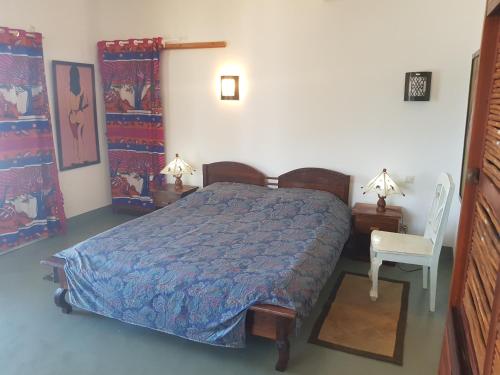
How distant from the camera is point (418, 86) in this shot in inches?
134

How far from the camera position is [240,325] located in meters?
2.18

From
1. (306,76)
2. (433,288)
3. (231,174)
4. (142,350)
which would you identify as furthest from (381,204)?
(142,350)

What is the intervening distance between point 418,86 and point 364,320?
79.4 inches

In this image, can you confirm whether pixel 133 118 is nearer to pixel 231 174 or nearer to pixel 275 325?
pixel 231 174

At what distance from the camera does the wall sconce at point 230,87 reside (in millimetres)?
4121

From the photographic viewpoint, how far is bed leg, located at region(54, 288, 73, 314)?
107 inches

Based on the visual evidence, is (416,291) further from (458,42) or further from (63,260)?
(63,260)

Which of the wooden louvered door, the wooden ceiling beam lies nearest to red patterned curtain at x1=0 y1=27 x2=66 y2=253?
the wooden ceiling beam

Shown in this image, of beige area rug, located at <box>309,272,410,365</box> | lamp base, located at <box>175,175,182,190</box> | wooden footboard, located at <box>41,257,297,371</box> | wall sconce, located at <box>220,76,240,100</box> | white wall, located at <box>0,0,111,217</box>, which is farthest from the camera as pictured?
lamp base, located at <box>175,175,182,190</box>

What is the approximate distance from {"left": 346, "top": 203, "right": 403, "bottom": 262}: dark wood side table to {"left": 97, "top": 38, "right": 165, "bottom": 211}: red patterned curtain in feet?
7.59

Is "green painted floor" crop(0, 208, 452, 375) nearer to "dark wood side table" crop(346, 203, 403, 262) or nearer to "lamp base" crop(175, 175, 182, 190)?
"dark wood side table" crop(346, 203, 403, 262)

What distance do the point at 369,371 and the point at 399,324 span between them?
1.79 feet

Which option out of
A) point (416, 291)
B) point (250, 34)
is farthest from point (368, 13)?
point (416, 291)

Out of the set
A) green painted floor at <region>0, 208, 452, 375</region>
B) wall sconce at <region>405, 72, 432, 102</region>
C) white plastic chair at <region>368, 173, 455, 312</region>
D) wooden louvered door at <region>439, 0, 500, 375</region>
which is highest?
wall sconce at <region>405, 72, 432, 102</region>
